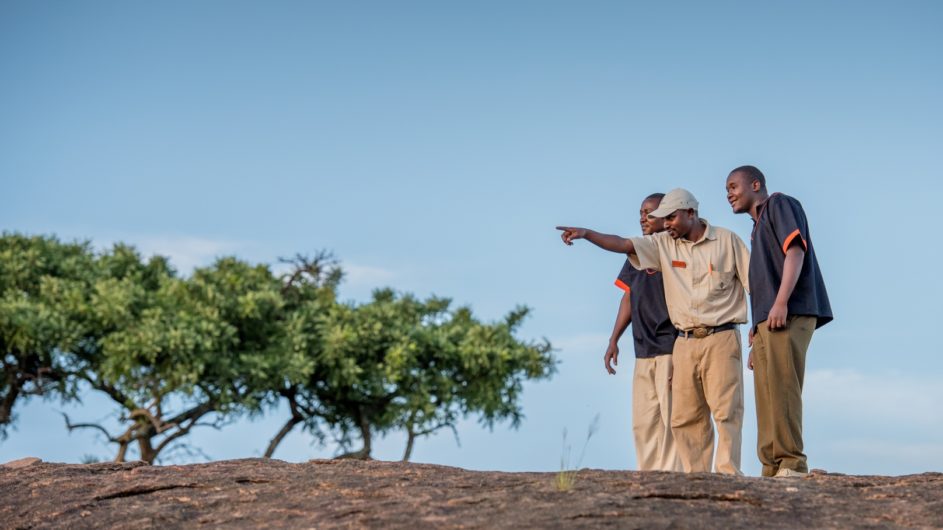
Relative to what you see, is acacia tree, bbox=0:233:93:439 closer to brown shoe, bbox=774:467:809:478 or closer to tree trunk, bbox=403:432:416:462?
tree trunk, bbox=403:432:416:462

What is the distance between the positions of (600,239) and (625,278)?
1306 millimetres

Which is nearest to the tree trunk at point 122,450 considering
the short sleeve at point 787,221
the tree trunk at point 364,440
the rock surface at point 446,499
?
the tree trunk at point 364,440

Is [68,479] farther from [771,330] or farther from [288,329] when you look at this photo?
[288,329]

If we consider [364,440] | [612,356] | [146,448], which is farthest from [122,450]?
[612,356]

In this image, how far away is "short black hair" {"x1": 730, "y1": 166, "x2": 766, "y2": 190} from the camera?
7359mm

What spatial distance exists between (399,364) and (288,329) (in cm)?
192

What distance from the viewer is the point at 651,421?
27.1 feet

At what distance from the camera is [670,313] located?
7.69 meters

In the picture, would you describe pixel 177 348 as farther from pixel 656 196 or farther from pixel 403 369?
pixel 656 196

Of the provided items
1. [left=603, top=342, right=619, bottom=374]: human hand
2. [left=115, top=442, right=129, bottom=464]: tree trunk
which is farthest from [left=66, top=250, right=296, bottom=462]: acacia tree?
[left=603, top=342, right=619, bottom=374]: human hand

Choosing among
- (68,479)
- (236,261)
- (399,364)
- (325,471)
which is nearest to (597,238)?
(325,471)

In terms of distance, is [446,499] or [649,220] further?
[649,220]

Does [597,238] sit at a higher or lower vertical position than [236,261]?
lower

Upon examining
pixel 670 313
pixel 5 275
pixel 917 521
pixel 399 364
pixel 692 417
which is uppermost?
pixel 5 275
